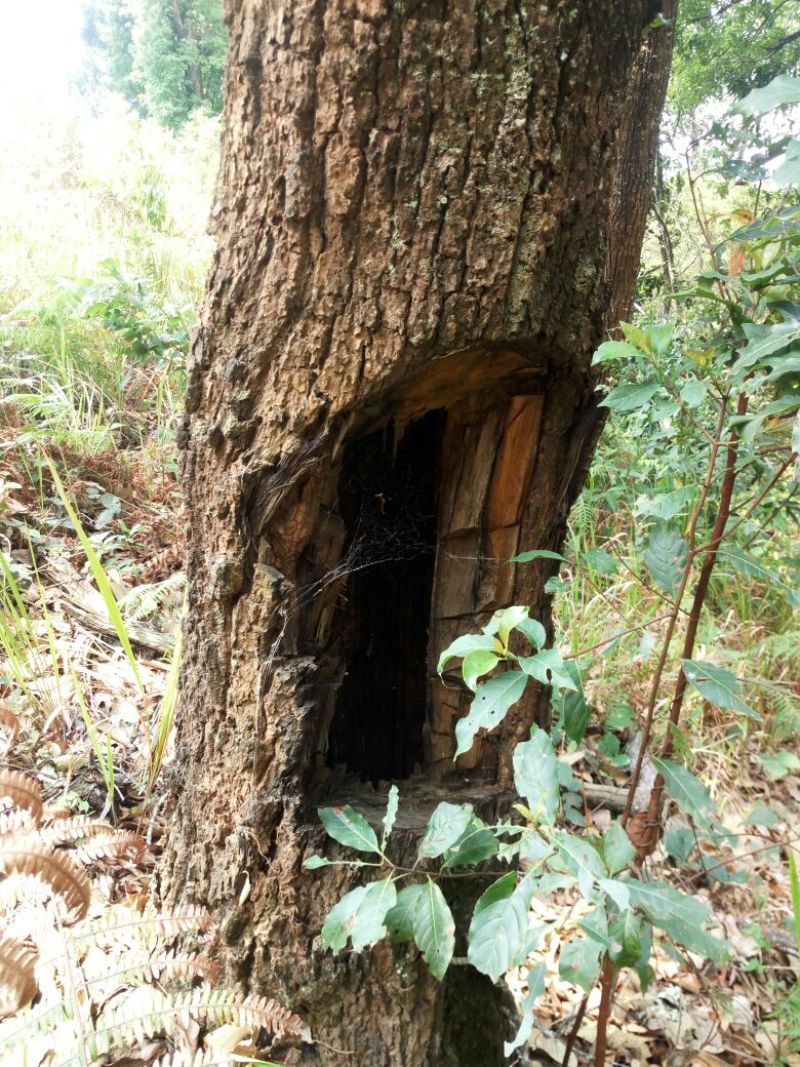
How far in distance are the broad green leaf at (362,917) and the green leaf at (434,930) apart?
2.1 inches

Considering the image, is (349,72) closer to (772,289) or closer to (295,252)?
(295,252)

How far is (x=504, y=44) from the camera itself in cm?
111

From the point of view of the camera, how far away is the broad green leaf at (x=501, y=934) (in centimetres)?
104

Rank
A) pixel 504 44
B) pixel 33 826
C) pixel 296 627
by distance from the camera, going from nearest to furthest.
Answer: pixel 504 44
pixel 33 826
pixel 296 627

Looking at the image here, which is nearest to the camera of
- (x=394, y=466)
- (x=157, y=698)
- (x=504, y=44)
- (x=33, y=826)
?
(x=504, y=44)

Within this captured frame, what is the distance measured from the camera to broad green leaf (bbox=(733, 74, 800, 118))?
3.07ft

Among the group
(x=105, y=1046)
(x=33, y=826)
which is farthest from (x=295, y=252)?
(x=105, y=1046)

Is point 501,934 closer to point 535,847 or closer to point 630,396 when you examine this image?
point 535,847

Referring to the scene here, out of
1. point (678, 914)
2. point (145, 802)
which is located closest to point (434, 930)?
point (678, 914)

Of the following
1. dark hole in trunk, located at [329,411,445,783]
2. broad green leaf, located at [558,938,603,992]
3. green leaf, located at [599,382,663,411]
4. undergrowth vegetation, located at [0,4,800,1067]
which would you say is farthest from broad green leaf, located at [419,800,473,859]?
green leaf, located at [599,382,663,411]

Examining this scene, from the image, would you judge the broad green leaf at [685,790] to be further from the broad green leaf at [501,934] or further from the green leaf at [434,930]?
the green leaf at [434,930]

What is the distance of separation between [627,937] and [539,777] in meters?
0.27

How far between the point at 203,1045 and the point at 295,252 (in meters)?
1.47

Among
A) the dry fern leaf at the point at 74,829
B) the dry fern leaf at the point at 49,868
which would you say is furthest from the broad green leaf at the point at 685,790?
the dry fern leaf at the point at 74,829
